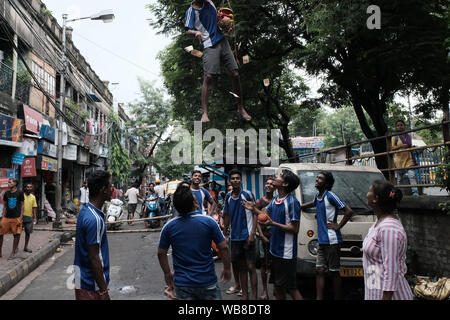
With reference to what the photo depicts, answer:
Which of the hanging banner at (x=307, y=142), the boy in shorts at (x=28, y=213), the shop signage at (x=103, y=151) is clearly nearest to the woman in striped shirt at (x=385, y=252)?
the boy in shorts at (x=28, y=213)

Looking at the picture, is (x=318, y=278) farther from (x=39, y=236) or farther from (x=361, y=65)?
(x=39, y=236)

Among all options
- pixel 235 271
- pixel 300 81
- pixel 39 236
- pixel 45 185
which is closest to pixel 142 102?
pixel 45 185

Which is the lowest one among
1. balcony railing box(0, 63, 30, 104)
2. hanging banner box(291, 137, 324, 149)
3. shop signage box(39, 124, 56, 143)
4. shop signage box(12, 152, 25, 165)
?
shop signage box(12, 152, 25, 165)

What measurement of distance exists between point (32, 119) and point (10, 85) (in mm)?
1661

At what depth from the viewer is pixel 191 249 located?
3.28 meters

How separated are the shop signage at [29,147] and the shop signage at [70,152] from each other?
182 inches

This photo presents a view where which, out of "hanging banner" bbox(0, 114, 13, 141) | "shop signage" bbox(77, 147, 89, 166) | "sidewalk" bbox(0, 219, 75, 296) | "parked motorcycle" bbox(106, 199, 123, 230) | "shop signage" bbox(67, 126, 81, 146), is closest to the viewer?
"sidewalk" bbox(0, 219, 75, 296)

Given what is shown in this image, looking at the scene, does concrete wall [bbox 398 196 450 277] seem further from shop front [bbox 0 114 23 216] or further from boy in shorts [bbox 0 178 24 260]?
shop front [bbox 0 114 23 216]

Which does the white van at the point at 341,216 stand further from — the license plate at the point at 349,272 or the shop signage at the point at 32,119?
the shop signage at the point at 32,119

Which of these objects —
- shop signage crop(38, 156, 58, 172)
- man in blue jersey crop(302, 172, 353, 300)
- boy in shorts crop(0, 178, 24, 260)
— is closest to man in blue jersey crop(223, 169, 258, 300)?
man in blue jersey crop(302, 172, 353, 300)

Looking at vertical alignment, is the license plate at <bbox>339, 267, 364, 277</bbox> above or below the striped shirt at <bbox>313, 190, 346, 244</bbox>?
below

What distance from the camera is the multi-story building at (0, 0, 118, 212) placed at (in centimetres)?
1330

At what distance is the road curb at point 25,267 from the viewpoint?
6346mm
